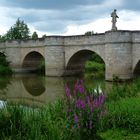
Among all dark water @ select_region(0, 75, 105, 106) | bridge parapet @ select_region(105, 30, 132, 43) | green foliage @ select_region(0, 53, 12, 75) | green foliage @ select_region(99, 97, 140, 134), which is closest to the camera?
green foliage @ select_region(99, 97, 140, 134)

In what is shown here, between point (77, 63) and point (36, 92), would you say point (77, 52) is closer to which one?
point (77, 63)

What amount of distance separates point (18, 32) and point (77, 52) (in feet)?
77.7

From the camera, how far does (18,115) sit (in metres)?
6.73

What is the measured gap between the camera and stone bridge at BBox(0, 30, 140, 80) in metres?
21.7

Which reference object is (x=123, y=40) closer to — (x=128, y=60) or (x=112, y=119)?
(x=128, y=60)

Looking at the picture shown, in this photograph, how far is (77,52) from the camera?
26.9m

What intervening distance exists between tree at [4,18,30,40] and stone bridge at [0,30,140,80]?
43.3ft

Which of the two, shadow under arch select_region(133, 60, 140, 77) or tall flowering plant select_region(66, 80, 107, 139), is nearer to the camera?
tall flowering plant select_region(66, 80, 107, 139)

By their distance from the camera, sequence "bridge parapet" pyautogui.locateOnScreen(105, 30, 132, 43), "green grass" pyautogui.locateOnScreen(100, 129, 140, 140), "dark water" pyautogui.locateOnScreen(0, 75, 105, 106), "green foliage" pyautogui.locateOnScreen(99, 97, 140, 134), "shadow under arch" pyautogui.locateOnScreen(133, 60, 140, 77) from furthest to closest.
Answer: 1. "shadow under arch" pyautogui.locateOnScreen(133, 60, 140, 77)
2. "bridge parapet" pyautogui.locateOnScreen(105, 30, 132, 43)
3. "dark water" pyautogui.locateOnScreen(0, 75, 105, 106)
4. "green foliage" pyautogui.locateOnScreen(99, 97, 140, 134)
5. "green grass" pyautogui.locateOnScreen(100, 129, 140, 140)

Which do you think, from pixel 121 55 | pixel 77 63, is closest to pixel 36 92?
pixel 121 55

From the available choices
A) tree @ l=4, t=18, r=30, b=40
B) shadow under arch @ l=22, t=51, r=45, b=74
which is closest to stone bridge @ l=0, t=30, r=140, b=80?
shadow under arch @ l=22, t=51, r=45, b=74

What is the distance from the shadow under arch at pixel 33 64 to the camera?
33606mm

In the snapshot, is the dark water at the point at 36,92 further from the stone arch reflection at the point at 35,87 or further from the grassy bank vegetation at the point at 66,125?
the grassy bank vegetation at the point at 66,125

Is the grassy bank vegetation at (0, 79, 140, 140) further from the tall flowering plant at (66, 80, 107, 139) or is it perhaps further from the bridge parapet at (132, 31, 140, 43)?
the bridge parapet at (132, 31, 140, 43)
